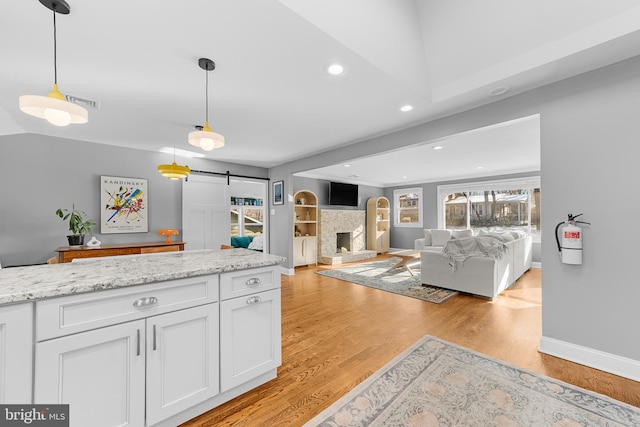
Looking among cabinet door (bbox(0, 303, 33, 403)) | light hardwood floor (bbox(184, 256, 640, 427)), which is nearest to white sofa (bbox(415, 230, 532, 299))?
light hardwood floor (bbox(184, 256, 640, 427))

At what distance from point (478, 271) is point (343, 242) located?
4374mm

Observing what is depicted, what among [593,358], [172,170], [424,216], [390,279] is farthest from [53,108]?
[424,216]

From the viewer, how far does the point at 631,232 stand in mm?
1897

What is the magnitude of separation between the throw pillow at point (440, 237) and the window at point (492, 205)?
0.98 metres

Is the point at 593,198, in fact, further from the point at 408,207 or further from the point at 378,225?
the point at 408,207

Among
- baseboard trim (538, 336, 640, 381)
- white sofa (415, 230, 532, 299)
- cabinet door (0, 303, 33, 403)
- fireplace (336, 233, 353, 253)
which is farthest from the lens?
fireplace (336, 233, 353, 253)

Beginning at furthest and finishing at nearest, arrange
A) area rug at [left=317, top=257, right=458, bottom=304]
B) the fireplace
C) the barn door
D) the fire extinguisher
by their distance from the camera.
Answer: the fireplace
the barn door
area rug at [left=317, top=257, right=458, bottom=304]
the fire extinguisher

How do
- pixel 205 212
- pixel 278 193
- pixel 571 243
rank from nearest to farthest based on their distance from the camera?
pixel 571 243, pixel 205 212, pixel 278 193

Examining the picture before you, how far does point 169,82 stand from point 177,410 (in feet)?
8.03

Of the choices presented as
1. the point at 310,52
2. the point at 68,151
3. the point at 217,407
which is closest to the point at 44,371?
the point at 217,407

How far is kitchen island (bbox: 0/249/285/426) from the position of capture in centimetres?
112

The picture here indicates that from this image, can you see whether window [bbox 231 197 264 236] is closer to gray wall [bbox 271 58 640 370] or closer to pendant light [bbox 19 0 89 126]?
pendant light [bbox 19 0 89 126]

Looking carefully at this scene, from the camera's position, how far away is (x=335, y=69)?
202 cm

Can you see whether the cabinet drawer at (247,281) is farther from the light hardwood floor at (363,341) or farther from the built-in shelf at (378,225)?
the built-in shelf at (378,225)
